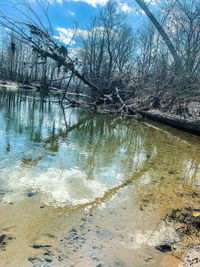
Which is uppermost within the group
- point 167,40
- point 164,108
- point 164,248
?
point 167,40

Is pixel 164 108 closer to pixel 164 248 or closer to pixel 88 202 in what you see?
pixel 88 202

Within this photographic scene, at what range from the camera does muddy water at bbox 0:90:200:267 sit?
148cm

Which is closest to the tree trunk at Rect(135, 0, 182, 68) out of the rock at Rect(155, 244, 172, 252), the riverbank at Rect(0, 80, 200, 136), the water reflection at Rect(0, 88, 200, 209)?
the riverbank at Rect(0, 80, 200, 136)

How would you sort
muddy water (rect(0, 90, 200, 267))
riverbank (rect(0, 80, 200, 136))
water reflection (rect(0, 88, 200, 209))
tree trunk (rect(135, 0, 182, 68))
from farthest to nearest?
1. tree trunk (rect(135, 0, 182, 68))
2. riverbank (rect(0, 80, 200, 136))
3. water reflection (rect(0, 88, 200, 209))
4. muddy water (rect(0, 90, 200, 267))

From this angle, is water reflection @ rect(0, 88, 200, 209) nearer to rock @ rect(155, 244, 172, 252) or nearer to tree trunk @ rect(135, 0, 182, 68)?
rock @ rect(155, 244, 172, 252)

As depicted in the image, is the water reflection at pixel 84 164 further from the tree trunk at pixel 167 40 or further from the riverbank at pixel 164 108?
the tree trunk at pixel 167 40

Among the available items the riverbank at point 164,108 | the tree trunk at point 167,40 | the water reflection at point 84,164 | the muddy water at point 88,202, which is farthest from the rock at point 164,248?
the tree trunk at point 167,40

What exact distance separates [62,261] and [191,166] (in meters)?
3.20

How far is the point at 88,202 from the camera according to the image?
2.18 meters

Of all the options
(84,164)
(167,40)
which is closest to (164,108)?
(167,40)

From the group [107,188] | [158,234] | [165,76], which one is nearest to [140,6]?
[165,76]

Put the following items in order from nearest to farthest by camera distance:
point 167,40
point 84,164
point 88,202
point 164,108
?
1. point 88,202
2. point 84,164
3. point 167,40
4. point 164,108

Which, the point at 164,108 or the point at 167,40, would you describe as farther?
the point at 164,108

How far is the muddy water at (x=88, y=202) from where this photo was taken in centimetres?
148
